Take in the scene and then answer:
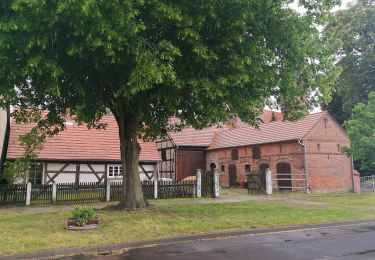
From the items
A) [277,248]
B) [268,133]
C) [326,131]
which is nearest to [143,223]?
[277,248]

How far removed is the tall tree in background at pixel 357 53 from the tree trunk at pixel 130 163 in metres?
30.7

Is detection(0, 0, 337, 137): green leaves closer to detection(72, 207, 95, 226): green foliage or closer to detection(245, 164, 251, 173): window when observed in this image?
detection(72, 207, 95, 226): green foliage

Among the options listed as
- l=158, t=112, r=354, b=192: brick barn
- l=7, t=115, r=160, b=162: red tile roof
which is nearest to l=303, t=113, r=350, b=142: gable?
l=158, t=112, r=354, b=192: brick barn

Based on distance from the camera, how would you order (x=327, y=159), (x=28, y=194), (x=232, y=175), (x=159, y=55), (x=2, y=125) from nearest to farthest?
(x=159, y=55) < (x=28, y=194) < (x=2, y=125) < (x=327, y=159) < (x=232, y=175)

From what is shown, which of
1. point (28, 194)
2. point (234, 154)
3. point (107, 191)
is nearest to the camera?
point (28, 194)

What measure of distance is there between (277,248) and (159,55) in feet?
19.7

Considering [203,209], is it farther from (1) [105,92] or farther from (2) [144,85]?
(2) [144,85]

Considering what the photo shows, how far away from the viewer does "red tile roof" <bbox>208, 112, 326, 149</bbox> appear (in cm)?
2991

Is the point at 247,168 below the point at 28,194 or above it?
above

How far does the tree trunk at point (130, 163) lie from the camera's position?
603 inches

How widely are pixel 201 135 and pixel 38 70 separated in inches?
1211

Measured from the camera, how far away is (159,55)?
35.3 ft

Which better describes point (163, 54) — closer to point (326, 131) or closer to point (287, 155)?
point (287, 155)

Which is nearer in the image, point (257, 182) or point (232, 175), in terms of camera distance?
point (257, 182)
